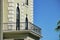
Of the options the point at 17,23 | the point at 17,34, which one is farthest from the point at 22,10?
the point at 17,34

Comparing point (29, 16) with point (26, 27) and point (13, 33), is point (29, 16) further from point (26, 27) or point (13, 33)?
point (13, 33)

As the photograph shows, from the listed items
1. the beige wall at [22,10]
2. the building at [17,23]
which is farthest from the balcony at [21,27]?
the beige wall at [22,10]

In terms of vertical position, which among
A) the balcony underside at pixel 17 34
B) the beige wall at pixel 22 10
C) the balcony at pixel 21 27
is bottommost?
the balcony underside at pixel 17 34

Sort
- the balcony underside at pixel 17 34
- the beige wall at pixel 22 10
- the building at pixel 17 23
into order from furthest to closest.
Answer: the beige wall at pixel 22 10
the building at pixel 17 23
the balcony underside at pixel 17 34

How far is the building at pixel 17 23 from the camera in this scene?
3403 centimetres

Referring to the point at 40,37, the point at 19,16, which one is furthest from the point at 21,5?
the point at 40,37

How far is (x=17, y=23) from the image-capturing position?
121ft

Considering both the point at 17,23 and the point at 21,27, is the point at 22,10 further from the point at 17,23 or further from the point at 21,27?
the point at 21,27

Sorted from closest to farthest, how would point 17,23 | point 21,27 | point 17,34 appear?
1. point 17,34
2. point 21,27
3. point 17,23

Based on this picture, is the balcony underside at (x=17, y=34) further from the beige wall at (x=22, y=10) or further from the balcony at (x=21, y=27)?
the beige wall at (x=22, y=10)

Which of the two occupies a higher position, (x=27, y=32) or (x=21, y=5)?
(x=21, y=5)

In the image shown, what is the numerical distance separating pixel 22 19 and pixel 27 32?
5.23 meters

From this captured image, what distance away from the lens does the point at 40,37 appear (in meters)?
38.7

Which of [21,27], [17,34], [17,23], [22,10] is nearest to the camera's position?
[17,34]
